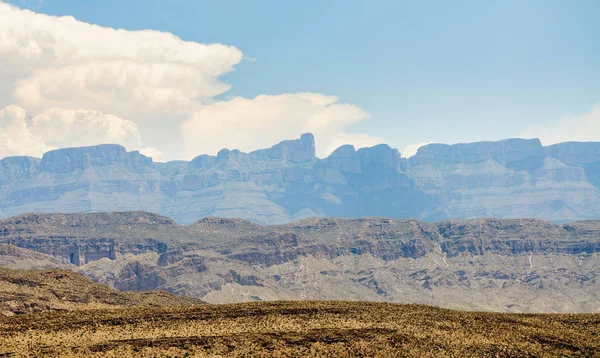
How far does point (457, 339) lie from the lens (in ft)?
263

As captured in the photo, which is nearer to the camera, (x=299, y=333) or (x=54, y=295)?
(x=299, y=333)

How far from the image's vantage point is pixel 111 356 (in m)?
72.8

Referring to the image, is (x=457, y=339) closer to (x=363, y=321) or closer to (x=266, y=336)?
(x=363, y=321)

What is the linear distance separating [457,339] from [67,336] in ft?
134

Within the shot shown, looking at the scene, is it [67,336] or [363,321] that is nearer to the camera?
[67,336]

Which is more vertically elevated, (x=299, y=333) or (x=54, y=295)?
(x=299, y=333)

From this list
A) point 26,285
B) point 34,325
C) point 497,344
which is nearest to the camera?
point 497,344

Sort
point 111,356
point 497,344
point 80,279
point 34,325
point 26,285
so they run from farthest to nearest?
point 80,279, point 26,285, point 34,325, point 497,344, point 111,356

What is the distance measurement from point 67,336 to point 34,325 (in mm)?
6459

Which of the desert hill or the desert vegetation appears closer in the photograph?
the desert vegetation

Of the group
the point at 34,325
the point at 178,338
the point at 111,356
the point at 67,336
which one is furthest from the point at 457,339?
the point at 34,325

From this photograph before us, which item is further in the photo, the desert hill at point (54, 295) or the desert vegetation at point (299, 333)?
the desert hill at point (54, 295)

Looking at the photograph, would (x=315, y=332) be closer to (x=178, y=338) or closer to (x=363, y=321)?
(x=363, y=321)

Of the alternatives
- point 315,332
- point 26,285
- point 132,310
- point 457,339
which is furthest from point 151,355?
point 26,285
